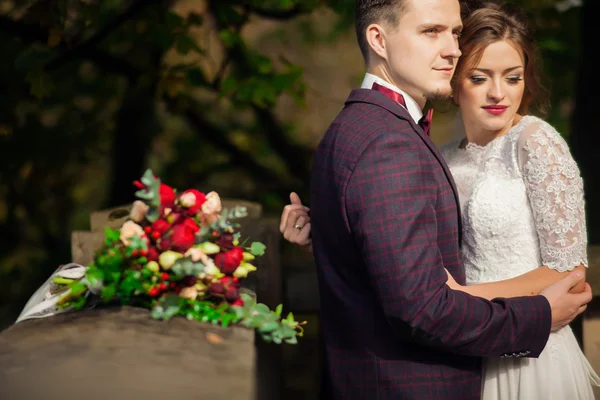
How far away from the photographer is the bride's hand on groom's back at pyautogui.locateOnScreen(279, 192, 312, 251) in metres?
2.82

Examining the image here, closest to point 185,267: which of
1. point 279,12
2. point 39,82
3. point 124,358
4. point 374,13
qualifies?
point 124,358

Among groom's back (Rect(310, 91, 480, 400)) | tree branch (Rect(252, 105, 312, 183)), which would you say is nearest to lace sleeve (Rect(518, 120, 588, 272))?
groom's back (Rect(310, 91, 480, 400))

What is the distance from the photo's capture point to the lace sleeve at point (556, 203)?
2639 millimetres

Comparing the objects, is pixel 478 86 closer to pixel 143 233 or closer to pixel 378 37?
pixel 378 37

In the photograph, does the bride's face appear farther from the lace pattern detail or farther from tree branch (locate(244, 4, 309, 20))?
tree branch (locate(244, 4, 309, 20))

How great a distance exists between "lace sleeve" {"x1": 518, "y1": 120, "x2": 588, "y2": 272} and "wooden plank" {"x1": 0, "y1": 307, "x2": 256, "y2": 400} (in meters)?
1.15

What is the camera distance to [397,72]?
8.20ft

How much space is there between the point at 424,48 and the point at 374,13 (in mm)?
201

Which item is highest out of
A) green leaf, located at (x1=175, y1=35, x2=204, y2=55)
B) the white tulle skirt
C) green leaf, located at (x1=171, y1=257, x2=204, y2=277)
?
green leaf, located at (x1=175, y1=35, x2=204, y2=55)

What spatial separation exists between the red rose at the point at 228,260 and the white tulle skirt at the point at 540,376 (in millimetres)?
1015

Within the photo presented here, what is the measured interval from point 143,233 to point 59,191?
18.5ft

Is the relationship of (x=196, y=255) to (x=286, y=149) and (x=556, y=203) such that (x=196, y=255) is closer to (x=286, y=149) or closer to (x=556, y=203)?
(x=556, y=203)

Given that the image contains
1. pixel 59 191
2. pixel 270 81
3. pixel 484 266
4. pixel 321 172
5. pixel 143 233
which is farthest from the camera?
pixel 59 191

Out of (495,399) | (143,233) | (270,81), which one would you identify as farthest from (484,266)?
(270,81)
